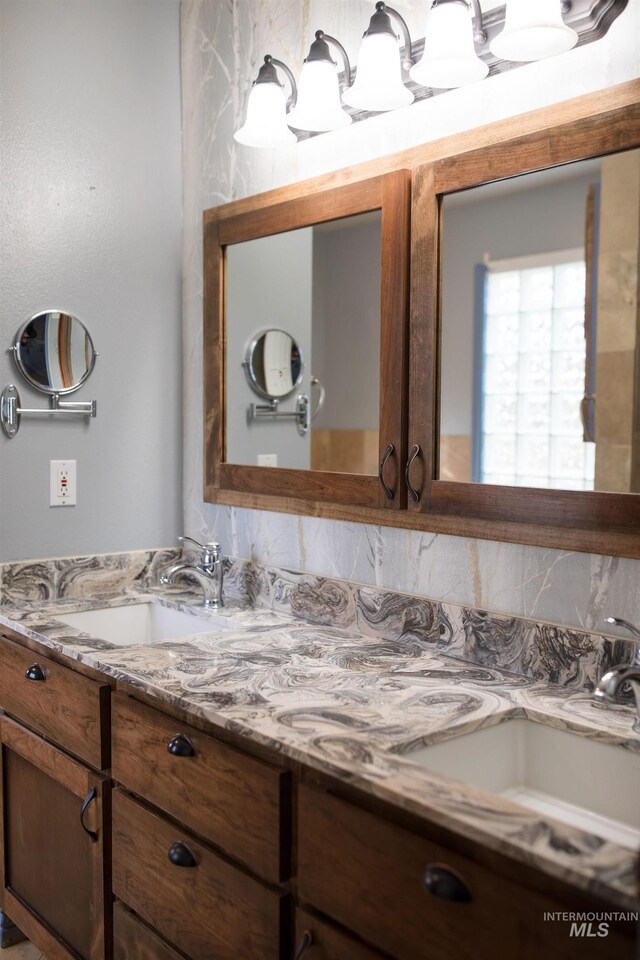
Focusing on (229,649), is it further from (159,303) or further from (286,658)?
(159,303)

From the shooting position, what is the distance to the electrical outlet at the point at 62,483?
2.32m

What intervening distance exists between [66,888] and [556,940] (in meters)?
1.30

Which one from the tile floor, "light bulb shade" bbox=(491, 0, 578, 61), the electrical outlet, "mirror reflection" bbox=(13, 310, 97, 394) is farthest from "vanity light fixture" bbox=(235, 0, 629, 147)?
the tile floor

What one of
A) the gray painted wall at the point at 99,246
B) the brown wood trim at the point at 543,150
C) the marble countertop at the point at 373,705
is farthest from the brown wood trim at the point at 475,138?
the marble countertop at the point at 373,705

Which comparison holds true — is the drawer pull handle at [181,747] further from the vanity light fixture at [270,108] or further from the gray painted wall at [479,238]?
the vanity light fixture at [270,108]

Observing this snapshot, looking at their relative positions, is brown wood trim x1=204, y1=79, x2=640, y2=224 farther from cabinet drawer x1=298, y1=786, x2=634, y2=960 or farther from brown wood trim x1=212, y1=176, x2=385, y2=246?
cabinet drawer x1=298, y1=786, x2=634, y2=960

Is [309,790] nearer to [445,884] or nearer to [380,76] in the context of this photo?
[445,884]

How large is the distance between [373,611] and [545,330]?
0.73 m

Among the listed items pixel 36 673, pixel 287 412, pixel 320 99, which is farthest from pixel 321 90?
pixel 36 673

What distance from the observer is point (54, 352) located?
7.52 ft

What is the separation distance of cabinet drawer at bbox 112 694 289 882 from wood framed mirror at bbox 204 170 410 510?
25.4 inches

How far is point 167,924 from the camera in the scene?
61.3 inches

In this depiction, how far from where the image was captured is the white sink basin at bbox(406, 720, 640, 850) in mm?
1304

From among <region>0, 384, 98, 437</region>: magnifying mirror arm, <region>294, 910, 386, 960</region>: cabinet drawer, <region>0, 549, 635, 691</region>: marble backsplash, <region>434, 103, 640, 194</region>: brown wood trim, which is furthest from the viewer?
<region>0, 384, 98, 437</region>: magnifying mirror arm
